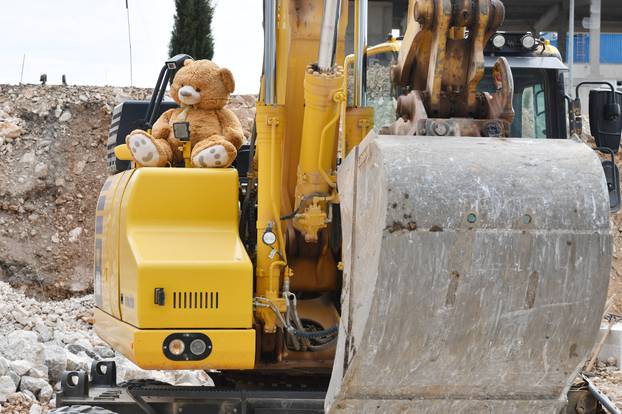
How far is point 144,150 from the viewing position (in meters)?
5.32

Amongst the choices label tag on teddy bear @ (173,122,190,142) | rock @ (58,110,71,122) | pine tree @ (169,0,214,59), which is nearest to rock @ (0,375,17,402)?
label tag on teddy bear @ (173,122,190,142)

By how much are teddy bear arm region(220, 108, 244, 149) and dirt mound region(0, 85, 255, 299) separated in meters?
10.2

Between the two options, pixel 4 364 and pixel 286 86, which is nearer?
pixel 286 86

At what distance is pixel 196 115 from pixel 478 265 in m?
2.52

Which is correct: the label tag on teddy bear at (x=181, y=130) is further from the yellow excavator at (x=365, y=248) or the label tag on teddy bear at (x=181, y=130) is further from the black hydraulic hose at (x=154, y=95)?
the black hydraulic hose at (x=154, y=95)

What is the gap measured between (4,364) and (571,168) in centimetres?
→ 497

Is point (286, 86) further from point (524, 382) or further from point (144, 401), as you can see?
point (524, 382)

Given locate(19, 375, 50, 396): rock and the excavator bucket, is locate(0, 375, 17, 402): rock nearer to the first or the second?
locate(19, 375, 50, 396): rock

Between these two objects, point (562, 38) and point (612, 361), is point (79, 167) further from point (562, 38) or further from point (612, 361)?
point (562, 38)

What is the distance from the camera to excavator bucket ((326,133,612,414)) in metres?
3.46

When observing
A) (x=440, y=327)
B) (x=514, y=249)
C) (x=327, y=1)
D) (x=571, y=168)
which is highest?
(x=327, y=1)

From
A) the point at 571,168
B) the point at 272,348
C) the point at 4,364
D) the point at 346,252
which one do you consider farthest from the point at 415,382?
the point at 4,364

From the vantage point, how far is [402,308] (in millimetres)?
3510

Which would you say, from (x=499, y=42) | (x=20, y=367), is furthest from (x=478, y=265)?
(x=20, y=367)
